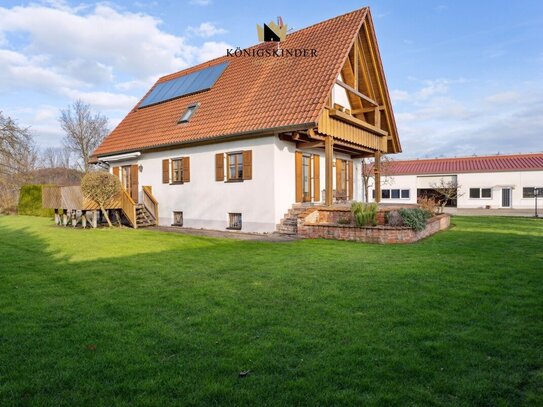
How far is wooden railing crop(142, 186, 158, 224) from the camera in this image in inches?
712

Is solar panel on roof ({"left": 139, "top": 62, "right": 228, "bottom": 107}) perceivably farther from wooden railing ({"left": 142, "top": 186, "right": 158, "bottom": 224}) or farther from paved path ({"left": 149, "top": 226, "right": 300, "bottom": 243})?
paved path ({"left": 149, "top": 226, "right": 300, "bottom": 243})

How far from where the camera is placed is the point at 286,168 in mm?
14312

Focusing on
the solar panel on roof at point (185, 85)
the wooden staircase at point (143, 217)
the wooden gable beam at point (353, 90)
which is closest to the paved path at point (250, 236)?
the wooden staircase at point (143, 217)

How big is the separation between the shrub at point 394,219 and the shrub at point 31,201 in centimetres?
2538

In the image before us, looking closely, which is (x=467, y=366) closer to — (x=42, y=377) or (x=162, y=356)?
(x=162, y=356)

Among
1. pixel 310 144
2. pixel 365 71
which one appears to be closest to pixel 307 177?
pixel 310 144

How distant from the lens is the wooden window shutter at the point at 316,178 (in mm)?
16139

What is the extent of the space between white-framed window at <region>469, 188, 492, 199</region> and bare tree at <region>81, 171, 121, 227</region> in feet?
115

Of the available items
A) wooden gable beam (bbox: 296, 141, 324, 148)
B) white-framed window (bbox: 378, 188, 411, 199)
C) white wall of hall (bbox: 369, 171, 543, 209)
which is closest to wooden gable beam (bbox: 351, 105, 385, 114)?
wooden gable beam (bbox: 296, 141, 324, 148)

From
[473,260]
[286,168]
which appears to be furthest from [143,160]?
[473,260]

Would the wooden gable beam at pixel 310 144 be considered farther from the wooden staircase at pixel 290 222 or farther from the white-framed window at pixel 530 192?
the white-framed window at pixel 530 192

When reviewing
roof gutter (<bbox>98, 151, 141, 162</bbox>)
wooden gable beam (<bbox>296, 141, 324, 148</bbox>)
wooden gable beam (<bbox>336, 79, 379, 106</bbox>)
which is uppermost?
wooden gable beam (<bbox>336, 79, 379, 106</bbox>)

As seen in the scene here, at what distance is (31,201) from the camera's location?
29125 mm

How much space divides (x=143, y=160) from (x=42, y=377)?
16.3 m
